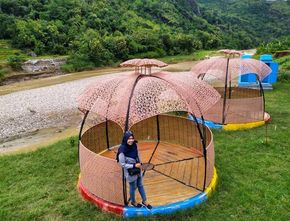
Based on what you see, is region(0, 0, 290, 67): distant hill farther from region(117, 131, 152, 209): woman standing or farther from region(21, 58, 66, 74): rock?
region(117, 131, 152, 209): woman standing

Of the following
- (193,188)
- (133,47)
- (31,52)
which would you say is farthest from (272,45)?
(193,188)

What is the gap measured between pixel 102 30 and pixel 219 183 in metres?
54.6

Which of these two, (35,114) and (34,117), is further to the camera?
(35,114)

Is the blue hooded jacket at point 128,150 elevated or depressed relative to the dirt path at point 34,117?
elevated

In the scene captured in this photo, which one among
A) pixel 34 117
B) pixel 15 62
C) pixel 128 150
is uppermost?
pixel 128 150

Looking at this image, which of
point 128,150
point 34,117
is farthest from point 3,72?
point 128,150

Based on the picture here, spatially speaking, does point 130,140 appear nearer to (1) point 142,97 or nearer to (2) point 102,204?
(1) point 142,97

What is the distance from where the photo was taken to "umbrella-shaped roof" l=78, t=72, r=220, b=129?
8648 millimetres

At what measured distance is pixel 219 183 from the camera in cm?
1029

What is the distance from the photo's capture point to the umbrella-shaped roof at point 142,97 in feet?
28.4

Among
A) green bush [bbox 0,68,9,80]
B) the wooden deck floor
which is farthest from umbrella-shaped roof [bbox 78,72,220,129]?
green bush [bbox 0,68,9,80]

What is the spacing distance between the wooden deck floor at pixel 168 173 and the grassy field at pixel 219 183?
63 cm

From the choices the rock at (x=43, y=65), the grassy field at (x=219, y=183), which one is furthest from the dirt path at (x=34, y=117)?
the rock at (x=43, y=65)

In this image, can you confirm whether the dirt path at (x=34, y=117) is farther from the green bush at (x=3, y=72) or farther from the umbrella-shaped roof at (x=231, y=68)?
the umbrella-shaped roof at (x=231, y=68)
